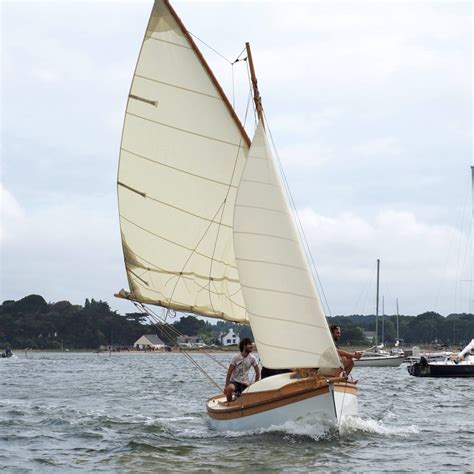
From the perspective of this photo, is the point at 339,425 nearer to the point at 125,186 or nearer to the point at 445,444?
the point at 445,444

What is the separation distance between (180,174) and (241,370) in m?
5.44

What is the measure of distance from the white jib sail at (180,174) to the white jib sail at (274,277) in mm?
3136

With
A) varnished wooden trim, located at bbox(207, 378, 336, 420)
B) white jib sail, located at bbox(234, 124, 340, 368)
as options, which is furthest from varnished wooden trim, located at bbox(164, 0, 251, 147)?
varnished wooden trim, located at bbox(207, 378, 336, 420)

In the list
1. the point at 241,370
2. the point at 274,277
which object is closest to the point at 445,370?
the point at 241,370

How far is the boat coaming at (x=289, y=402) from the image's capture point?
2091 cm

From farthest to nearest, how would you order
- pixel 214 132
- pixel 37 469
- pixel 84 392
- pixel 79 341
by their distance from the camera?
pixel 79 341, pixel 84 392, pixel 214 132, pixel 37 469

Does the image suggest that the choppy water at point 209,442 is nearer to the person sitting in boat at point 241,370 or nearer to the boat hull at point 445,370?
the person sitting in boat at point 241,370

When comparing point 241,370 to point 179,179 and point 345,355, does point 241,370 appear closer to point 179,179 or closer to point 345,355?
point 345,355

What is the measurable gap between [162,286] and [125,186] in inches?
113

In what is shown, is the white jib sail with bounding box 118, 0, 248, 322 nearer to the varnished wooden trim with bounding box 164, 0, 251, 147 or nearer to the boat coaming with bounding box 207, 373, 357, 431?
the varnished wooden trim with bounding box 164, 0, 251, 147

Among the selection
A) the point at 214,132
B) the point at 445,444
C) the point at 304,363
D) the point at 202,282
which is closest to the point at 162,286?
the point at 202,282

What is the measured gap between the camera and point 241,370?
23328mm

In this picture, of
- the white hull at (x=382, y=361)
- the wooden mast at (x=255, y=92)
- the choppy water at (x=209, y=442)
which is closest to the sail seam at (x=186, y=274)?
the choppy water at (x=209, y=442)

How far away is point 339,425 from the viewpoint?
21703mm
